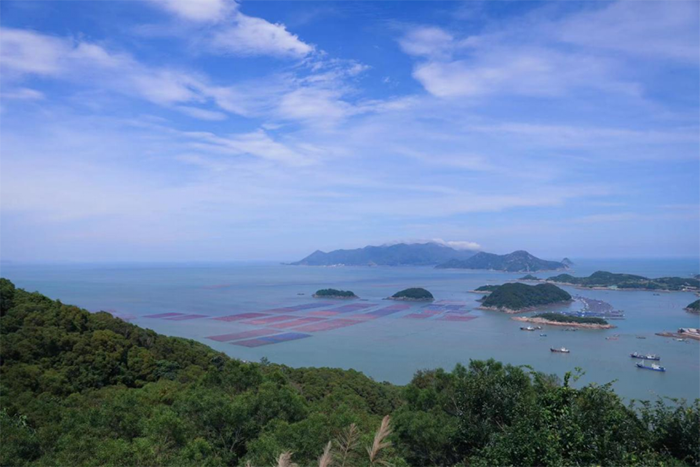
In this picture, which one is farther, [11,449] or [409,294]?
[409,294]

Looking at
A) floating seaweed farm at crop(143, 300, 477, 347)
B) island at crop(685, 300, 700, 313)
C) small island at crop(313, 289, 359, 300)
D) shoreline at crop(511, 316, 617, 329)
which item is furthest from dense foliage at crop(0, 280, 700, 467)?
island at crop(685, 300, 700, 313)

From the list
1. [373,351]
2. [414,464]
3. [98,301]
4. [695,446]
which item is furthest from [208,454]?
[98,301]

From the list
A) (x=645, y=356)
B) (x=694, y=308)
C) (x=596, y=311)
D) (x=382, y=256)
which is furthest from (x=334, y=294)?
(x=382, y=256)

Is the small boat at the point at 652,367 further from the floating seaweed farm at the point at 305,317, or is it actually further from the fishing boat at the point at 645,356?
the floating seaweed farm at the point at 305,317

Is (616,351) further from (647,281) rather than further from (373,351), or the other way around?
(647,281)

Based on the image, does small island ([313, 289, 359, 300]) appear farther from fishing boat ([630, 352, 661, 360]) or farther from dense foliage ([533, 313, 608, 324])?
fishing boat ([630, 352, 661, 360])

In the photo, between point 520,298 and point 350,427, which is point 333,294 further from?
point 350,427
